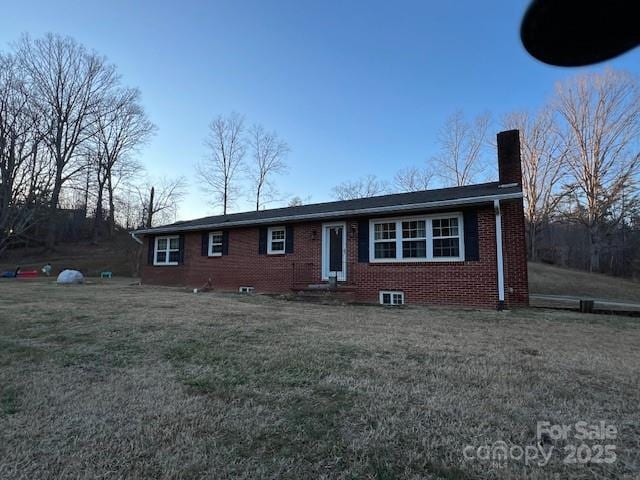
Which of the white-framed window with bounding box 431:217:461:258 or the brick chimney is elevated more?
the brick chimney

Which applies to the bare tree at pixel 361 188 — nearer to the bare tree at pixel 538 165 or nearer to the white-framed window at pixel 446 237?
the bare tree at pixel 538 165

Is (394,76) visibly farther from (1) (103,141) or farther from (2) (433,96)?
(1) (103,141)

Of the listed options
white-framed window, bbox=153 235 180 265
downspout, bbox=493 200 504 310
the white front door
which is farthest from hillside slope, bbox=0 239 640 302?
white-framed window, bbox=153 235 180 265

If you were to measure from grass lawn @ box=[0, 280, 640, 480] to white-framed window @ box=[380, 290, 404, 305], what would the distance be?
453 cm

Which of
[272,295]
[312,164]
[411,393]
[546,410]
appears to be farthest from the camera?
[312,164]

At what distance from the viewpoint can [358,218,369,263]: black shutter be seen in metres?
10.6

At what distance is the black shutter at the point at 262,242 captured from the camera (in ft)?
41.8

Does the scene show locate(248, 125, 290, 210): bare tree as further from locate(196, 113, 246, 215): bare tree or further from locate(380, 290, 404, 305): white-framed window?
locate(380, 290, 404, 305): white-framed window

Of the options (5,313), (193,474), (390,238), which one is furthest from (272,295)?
(193,474)

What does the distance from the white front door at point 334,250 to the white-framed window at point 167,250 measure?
25.7 ft

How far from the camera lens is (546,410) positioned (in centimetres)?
Answer: 252

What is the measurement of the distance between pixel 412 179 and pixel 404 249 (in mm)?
19933

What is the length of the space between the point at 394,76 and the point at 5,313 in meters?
15.3

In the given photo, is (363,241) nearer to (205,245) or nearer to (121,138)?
(205,245)
